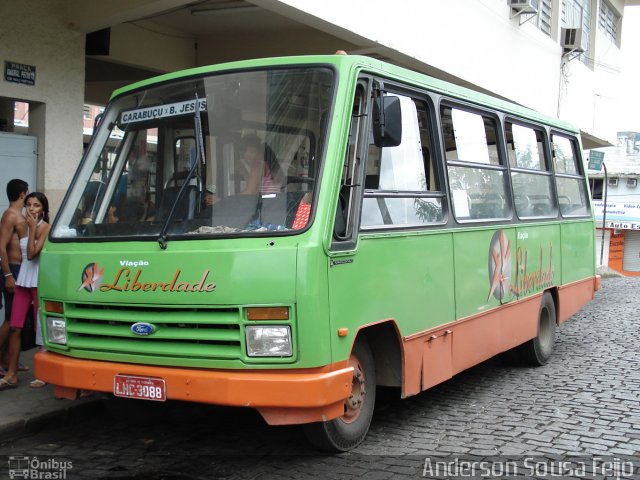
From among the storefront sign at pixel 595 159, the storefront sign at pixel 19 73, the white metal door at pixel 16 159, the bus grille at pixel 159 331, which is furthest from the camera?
the storefront sign at pixel 595 159

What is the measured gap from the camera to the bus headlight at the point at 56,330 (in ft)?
16.1

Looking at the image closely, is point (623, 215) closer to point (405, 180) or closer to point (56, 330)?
point (405, 180)

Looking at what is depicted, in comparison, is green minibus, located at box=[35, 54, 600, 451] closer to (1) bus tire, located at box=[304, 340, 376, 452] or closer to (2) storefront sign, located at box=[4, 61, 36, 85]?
(1) bus tire, located at box=[304, 340, 376, 452]

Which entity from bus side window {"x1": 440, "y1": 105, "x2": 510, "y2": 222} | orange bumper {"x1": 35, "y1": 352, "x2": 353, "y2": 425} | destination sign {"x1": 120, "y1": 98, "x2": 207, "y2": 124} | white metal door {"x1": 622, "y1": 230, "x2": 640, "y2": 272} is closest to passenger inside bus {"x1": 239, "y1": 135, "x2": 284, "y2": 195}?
destination sign {"x1": 120, "y1": 98, "x2": 207, "y2": 124}

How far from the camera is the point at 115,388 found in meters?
4.59

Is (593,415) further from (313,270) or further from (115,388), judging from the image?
(115,388)

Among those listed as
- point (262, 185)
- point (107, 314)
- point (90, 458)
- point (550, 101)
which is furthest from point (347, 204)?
point (550, 101)

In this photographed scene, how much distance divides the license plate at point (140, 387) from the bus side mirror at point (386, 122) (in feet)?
6.76

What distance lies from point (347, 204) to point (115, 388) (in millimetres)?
1862

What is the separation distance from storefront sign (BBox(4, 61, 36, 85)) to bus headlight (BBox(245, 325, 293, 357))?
4984 millimetres

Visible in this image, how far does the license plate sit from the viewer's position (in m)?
4.45

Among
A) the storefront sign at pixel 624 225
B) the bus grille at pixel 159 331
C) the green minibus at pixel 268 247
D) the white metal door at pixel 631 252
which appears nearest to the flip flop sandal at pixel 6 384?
the green minibus at pixel 268 247

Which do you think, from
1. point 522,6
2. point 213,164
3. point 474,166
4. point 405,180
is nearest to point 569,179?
point 474,166

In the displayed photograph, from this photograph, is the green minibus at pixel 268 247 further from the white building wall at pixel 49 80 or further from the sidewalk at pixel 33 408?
the white building wall at pixel 49 80
